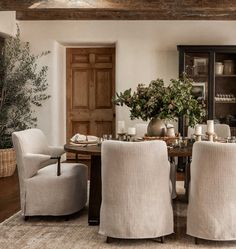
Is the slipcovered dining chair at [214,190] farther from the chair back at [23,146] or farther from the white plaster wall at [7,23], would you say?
the white plaster wall at [7,23]

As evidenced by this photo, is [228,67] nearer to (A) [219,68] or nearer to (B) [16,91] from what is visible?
(A) [219,68]

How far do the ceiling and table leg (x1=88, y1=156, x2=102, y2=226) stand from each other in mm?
2817

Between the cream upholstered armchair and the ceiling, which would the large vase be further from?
the ceiling

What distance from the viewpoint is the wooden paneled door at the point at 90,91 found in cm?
779

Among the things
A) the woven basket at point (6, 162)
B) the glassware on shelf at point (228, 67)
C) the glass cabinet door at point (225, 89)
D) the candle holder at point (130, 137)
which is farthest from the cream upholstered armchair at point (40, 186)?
the glassware on shelf at point (228, 67)

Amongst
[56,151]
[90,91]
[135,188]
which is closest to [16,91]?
[90,91]

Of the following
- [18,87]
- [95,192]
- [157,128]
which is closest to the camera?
[95,192]

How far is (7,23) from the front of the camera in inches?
266

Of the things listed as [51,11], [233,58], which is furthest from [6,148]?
[233,58]

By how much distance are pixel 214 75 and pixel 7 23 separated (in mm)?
3378

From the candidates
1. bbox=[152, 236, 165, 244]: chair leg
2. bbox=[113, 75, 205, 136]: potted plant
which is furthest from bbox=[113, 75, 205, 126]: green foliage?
bbox=[152, 236, 165, 244]: chair leg

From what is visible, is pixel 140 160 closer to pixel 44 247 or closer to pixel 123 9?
pixel 44 247

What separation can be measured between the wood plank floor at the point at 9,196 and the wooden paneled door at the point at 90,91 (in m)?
1.85

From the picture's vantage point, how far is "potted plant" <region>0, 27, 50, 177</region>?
637 cm
